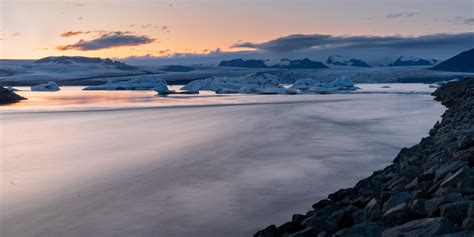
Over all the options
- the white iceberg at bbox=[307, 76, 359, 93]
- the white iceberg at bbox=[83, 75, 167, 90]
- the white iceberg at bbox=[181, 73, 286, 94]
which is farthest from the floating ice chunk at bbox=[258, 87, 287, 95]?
the white iceberg at bbox=[83, 75, 167, 90]

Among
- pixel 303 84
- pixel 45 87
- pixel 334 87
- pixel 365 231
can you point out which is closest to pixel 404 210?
pixel 365 231

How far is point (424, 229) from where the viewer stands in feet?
13.3

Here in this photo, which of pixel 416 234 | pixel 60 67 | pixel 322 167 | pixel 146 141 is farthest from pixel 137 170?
pixel 60 67

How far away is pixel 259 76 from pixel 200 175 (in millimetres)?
68589

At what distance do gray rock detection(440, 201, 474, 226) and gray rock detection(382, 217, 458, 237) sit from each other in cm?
30

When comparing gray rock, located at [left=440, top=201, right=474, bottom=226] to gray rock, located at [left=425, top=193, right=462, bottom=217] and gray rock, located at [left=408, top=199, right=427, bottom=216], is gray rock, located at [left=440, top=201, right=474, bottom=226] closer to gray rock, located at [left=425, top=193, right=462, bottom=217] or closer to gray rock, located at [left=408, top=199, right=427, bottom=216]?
gray rock, located at [left=425, top=193, right=462, bottom=217]

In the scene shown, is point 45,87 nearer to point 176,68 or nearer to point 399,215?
point 176,68

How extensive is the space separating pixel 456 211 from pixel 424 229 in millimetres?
491

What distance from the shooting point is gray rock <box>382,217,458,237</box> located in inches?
154

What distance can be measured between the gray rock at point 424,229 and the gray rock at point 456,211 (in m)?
0.30

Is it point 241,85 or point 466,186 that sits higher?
point 466,186

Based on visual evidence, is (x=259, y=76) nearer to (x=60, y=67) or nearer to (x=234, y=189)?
(x=234, y=189)

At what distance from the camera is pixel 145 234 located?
6.21 m

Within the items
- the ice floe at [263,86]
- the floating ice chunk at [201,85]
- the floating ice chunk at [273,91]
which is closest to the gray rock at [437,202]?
the ice floe at [263,86]
